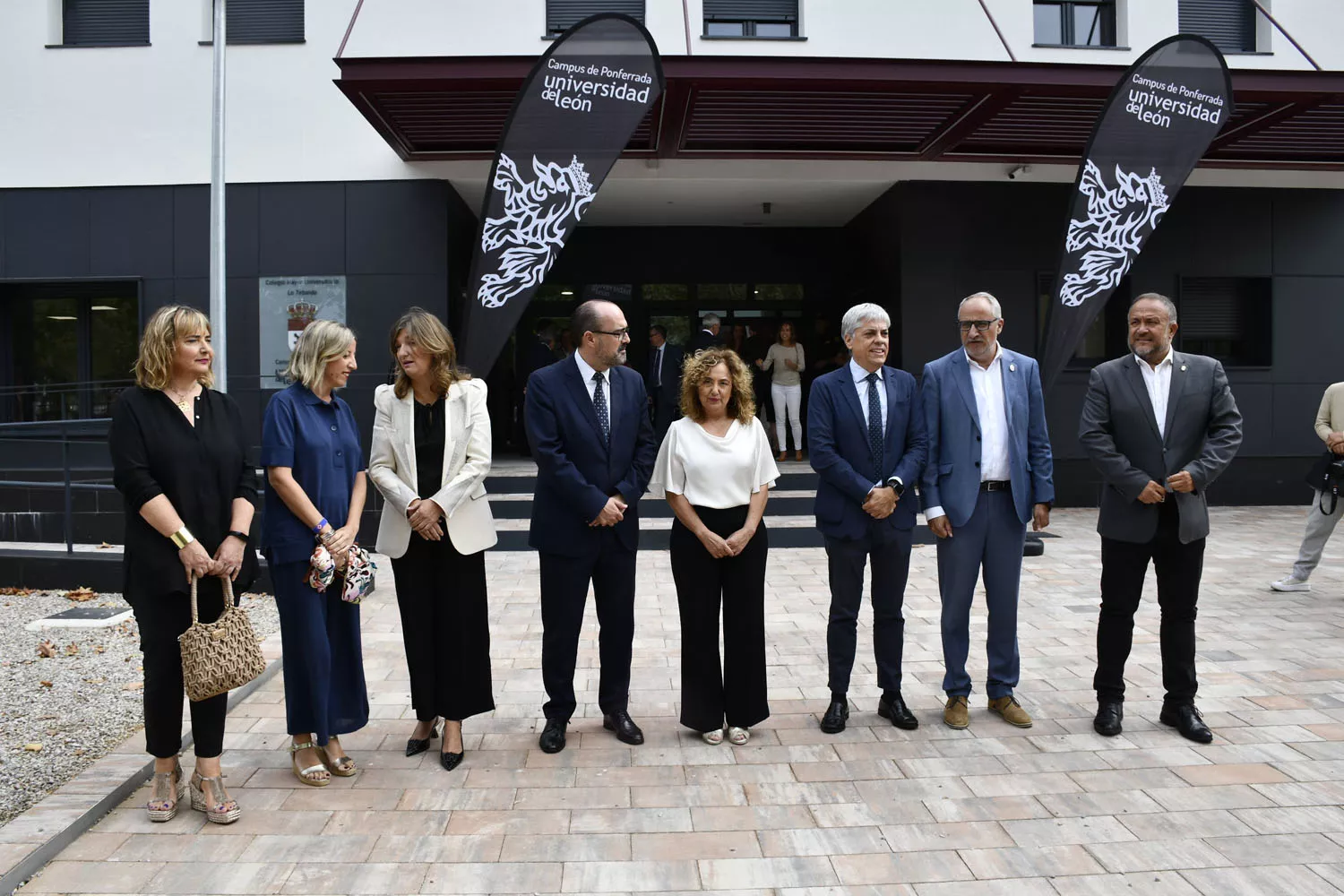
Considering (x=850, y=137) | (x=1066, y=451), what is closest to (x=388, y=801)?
(x=850, y=137)

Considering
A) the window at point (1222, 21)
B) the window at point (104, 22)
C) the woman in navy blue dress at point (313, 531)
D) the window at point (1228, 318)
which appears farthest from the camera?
the window at point (1228, 318)

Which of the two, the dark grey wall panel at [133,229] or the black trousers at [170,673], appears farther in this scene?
the dark grey wall panel at [133,229]

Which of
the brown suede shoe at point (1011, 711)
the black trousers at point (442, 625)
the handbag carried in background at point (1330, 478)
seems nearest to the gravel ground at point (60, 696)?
the black trousers at point (442, 625)

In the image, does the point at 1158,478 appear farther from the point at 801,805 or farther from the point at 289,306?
the point at 289,306

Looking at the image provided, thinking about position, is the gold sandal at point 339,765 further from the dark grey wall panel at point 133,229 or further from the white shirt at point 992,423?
the dark grey wall panel at point 133,229

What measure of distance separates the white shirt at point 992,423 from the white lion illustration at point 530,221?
4.66m

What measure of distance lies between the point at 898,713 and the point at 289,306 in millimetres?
9074

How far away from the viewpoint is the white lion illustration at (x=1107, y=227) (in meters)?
8.35

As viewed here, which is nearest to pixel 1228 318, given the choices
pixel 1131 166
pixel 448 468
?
pixel 1131 166

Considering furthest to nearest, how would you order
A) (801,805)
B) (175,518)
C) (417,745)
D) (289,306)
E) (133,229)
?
(133,229) < (289,306) < (417,745) < (801,805) < (175,518)

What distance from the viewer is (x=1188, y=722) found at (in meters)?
4.14

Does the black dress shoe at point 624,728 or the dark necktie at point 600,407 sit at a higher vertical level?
the dark necktie at point 600,407

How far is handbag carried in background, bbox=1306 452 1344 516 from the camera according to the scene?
6.72 m

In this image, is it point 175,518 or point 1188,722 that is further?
point 1188,722
